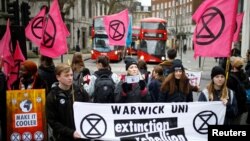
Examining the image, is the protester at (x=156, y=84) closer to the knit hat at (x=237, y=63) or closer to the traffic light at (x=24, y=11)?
the knit hat at (x=237, y=63)

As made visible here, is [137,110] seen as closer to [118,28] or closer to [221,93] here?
[221,93]

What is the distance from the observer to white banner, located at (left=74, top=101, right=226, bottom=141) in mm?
4863

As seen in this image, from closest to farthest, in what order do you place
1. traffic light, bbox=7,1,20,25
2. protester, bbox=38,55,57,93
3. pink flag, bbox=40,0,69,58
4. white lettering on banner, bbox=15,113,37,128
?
white lettering on banner, bbox=15,113,37,128 → protester, bbox=38,55,57,93 → pink flag, bbox=40,0,69,58 → traffic light, bbox=7,1,20,25

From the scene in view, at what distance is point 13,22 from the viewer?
1120 cm

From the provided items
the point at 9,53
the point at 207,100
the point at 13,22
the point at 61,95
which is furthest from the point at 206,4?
the point at 13,22

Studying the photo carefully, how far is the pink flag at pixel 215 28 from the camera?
511cm

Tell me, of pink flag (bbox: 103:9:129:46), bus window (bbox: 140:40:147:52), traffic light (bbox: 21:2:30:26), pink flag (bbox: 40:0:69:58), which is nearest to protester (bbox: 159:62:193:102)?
pink flag (bbox: 40:0:69:58)

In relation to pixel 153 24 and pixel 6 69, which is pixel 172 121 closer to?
pixel 6 69

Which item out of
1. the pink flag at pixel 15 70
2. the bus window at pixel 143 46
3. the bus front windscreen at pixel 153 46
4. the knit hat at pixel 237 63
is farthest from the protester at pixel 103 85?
the bus window at pixel 143 46

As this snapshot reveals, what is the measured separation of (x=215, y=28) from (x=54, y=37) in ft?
10.2

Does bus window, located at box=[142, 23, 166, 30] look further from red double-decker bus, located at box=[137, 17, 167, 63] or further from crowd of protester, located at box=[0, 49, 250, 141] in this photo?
crowd of protester, located at box=[0, 49, 250, 141]

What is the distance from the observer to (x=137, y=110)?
5039mm

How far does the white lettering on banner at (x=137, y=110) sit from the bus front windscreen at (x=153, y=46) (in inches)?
1013

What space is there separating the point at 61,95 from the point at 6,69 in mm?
3335
